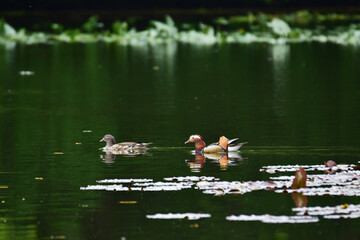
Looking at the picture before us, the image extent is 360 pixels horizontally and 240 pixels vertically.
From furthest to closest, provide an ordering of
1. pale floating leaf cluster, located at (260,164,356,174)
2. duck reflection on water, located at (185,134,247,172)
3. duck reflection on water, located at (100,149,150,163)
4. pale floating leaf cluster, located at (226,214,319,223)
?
duck reflection on water, located at (100,149,150,163) → duck reflection on water, located at (185,134,247,172) → pale floating leaf cluster, located at (260,164,356,174) → pale floating leaf cluster, located at (226,214,319,223)

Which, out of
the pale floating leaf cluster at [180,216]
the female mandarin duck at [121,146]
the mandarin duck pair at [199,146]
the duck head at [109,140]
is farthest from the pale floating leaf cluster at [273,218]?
the duck head at [109,140]

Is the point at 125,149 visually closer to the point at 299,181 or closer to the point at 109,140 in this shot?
the point at 109,140

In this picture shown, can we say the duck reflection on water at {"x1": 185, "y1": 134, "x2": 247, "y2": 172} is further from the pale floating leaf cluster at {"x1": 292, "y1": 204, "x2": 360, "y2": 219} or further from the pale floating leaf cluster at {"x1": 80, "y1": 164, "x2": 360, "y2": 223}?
the pale floating leaf cluster at {"x1": 292, "y1": 204, "x2": 360, "y2": 219}

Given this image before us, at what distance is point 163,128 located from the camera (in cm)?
1636

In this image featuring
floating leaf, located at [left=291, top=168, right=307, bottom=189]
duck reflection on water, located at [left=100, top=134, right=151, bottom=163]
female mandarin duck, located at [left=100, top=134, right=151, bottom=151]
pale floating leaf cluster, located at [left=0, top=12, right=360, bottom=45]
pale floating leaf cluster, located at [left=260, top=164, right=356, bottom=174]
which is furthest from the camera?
pale floating leaf cluster, located at [left=0, top=12, right=360, bottom=45]

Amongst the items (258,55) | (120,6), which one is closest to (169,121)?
(258,55)

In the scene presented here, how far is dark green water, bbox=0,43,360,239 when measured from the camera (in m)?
9.23

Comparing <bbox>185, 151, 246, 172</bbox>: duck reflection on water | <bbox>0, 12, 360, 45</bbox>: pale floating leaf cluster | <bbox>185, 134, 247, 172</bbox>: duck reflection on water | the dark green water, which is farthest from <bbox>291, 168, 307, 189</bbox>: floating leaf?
<bbox>0, 12, 360, 45</bbox>: pale floating leaf cluster

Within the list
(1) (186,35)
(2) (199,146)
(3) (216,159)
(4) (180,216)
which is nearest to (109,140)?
(2) (199,146)

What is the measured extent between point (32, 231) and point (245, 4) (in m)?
57.8

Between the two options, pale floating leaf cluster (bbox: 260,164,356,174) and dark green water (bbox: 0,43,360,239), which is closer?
dark green water (bbox: 0,43,360,239)

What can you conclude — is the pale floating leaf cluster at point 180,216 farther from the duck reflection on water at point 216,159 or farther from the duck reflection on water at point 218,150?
the duck reflection on water at point 218,150

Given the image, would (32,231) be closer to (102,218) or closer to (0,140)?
(102,218)

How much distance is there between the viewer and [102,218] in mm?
9383
